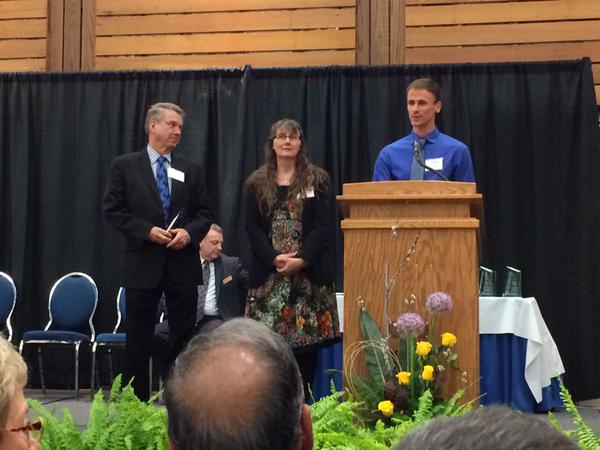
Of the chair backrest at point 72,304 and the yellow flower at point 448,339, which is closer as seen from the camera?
the yellow flower at point 448,339

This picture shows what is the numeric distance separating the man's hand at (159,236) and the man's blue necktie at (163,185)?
22 cm

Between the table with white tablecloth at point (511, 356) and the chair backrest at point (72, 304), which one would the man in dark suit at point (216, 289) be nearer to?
the table with white tablecloth at point (511, 356)

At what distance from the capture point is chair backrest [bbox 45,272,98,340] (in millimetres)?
7539

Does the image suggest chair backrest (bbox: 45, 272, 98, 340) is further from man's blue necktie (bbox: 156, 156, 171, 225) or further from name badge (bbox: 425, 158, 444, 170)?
name badge (bbox: 425, 158, 444, 170)

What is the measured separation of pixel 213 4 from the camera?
8.27 metres

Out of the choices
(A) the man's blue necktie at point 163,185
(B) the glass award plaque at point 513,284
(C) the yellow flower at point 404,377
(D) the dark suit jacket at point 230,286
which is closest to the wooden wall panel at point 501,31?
(B) the glass award plaque at point 513,284

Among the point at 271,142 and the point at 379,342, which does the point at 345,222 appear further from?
the point at 271,142

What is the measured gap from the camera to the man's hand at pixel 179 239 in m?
4.57

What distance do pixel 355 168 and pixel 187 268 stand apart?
134 inches

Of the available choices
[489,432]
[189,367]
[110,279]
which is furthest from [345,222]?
[110,279]

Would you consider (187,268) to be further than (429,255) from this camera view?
Yes

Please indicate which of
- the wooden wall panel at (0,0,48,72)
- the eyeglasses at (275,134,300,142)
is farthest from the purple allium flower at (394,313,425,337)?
the wooden wall panel at (0,0,48,72)

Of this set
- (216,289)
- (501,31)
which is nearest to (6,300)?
(216,289)

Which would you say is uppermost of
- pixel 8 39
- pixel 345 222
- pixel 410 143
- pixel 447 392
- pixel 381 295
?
pixel 8 39
